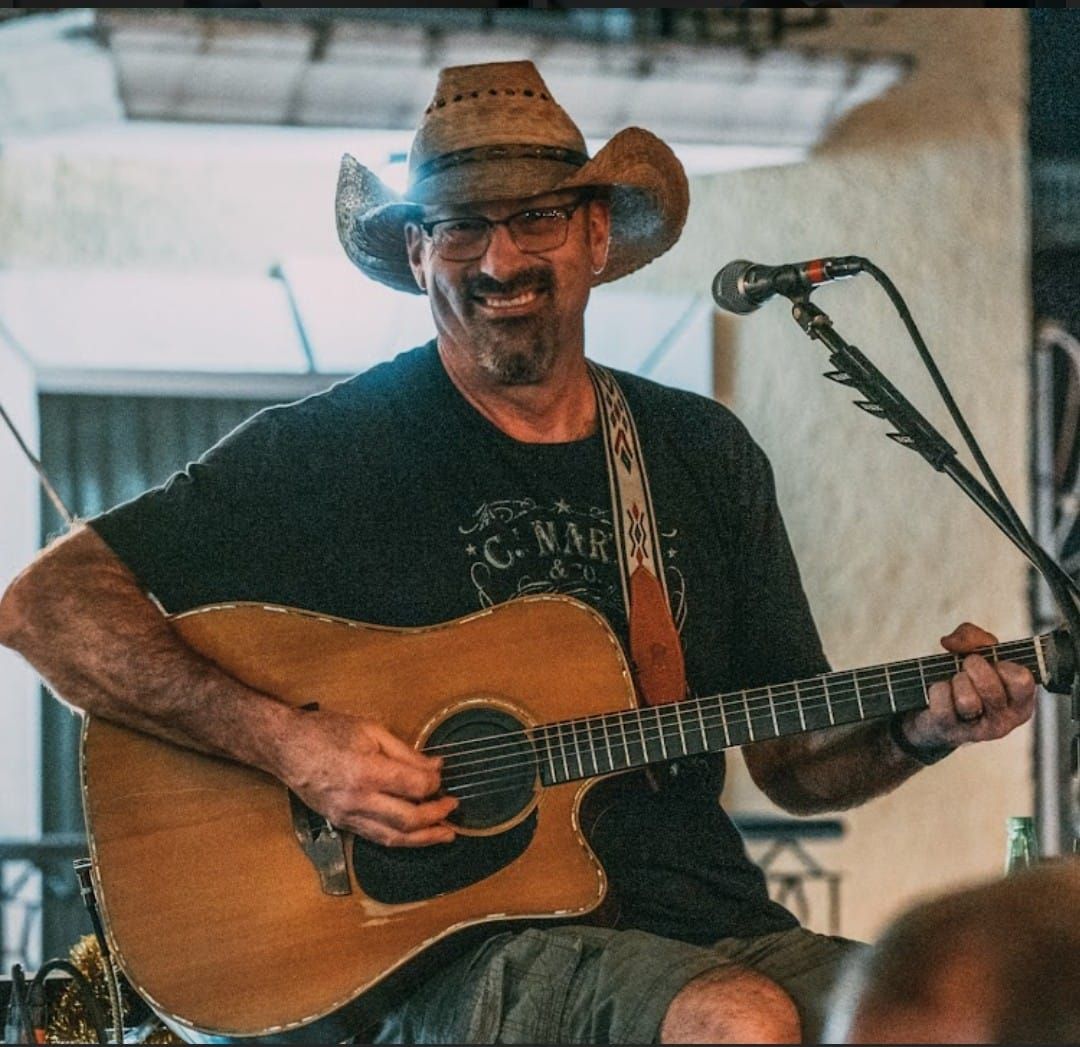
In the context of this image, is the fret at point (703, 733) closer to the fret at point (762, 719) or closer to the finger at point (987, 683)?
the fret at point (762, 719)

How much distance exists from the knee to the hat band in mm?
1158

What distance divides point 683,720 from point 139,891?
2.30ft

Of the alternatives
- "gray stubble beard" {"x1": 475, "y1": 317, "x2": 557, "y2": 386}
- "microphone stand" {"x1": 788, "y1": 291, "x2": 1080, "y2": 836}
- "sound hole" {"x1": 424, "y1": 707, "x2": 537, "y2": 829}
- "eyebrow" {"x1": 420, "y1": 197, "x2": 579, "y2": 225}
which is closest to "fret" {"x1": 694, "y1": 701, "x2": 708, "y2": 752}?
"sound hole" {"x1": 424, "y1": 707, "x2": 537, "y2": 829}

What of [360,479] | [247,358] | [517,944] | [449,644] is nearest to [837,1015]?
[517,944]

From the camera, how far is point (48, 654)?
7.51ft

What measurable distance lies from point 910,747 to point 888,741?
0.04 metres

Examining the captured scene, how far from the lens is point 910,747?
7.57 feet

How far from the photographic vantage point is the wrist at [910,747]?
7.50 ft

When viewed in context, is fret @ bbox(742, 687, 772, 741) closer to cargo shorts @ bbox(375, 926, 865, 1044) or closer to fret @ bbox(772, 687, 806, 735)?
fret @ bbox(772, 687, 806, 735)

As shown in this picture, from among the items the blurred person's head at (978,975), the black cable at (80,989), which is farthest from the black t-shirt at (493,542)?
the blurred person's head at (978,975)

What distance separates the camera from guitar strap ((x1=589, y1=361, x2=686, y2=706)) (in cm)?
235

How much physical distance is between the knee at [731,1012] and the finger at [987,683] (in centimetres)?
43

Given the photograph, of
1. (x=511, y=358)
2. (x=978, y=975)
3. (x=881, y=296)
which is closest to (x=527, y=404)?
(x=511, y=358)

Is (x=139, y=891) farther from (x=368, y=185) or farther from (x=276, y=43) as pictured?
(x=276, y=43)
